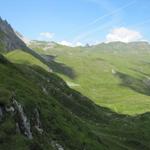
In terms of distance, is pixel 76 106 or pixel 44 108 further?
pixel 76 106

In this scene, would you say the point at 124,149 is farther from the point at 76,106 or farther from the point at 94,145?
the point at 76,106

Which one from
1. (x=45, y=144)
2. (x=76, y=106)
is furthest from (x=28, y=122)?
(x=76, y=106)

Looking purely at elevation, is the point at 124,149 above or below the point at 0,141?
below

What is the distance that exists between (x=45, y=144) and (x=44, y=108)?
17.3m

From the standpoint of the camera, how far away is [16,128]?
148ft

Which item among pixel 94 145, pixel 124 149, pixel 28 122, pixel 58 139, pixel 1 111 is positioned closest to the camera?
pixel 1 111

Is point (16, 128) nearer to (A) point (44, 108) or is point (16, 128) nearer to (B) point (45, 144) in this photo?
(B) point (45, 144)

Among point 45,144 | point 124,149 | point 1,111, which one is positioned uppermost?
point 1,111

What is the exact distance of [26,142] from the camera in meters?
42.6

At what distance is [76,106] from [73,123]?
184 ft

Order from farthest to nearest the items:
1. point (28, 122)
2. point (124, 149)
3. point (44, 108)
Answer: point (124, 149)
point (44, 108)
point (28, 122)

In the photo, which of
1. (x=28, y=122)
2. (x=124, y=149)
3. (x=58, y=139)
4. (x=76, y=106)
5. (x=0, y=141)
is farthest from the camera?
(x=76, y=106)

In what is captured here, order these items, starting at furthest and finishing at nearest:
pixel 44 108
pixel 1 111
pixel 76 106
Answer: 1. pixel 76 106
2. pixel 44 108
3. pixel 1 111

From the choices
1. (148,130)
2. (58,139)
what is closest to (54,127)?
(58,139)
